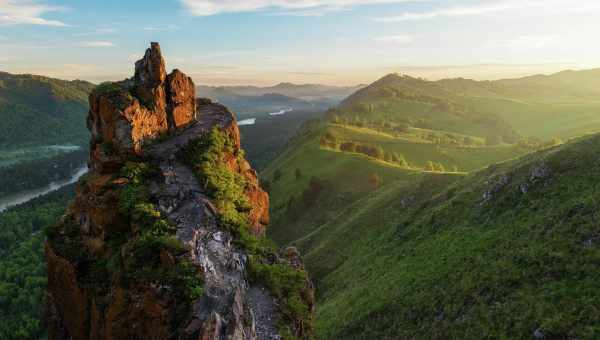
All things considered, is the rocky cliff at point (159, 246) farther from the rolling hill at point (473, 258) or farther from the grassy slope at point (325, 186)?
the grassy slope at point (325, 186)

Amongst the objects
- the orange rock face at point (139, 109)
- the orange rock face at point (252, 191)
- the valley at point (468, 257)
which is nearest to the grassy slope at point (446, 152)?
the valley at point (468, 257)

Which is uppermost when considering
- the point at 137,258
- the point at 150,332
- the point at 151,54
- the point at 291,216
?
the point at 151,54

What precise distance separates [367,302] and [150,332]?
36.3 m

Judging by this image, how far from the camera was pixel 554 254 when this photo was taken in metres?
35.6

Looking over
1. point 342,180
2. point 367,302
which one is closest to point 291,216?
point 342,180

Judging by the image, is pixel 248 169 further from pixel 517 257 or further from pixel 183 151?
pixel 517 257

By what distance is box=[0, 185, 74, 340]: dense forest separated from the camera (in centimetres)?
9650

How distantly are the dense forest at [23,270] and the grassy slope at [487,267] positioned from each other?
157ft

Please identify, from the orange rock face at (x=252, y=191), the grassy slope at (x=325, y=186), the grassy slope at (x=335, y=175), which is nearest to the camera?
the orange rock face at (x=252, y=191)

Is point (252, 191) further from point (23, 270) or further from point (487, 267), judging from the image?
point (23, 270)

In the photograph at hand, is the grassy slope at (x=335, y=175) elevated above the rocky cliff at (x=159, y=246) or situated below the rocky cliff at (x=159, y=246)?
below

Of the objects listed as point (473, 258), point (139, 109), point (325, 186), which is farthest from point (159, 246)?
point (325, 186)

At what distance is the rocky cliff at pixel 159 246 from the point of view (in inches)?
788

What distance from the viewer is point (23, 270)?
126125 mm
